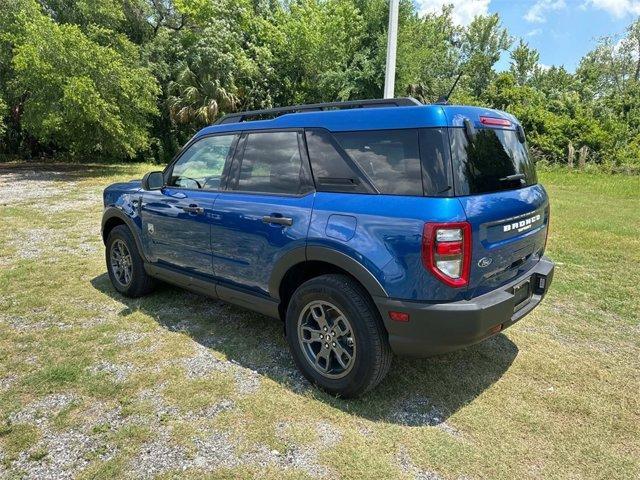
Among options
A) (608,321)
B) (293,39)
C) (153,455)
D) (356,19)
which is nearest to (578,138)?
(356,19)

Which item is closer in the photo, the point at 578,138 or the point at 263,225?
the point at 263,225

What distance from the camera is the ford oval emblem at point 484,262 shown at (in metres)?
2.52

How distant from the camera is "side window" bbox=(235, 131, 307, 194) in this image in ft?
10.3

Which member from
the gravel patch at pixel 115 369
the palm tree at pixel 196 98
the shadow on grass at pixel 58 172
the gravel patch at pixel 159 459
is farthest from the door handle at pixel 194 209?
the palm tree at pixel 196 98

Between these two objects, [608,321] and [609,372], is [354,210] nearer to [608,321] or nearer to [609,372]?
[609,372]

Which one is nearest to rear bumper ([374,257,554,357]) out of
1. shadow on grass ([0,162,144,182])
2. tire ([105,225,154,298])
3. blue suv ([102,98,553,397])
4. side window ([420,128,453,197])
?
blue suv ([102,98,553,397])

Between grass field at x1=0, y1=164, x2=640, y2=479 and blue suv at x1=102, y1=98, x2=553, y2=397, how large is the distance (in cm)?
42

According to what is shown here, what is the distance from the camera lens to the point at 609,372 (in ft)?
11.0

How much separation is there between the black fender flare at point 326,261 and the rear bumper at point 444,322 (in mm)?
93

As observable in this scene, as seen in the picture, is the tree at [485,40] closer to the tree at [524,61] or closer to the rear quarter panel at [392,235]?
the tree at [524,61]

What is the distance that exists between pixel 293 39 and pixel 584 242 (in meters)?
24.7

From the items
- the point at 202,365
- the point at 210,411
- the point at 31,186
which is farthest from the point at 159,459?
the point at 31,186

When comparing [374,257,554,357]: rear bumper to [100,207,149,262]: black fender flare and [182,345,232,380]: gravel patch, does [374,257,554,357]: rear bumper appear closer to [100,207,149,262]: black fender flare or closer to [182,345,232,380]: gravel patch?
[182,345,232,380]: gravel patch

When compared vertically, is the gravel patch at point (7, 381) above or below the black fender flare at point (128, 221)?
below
